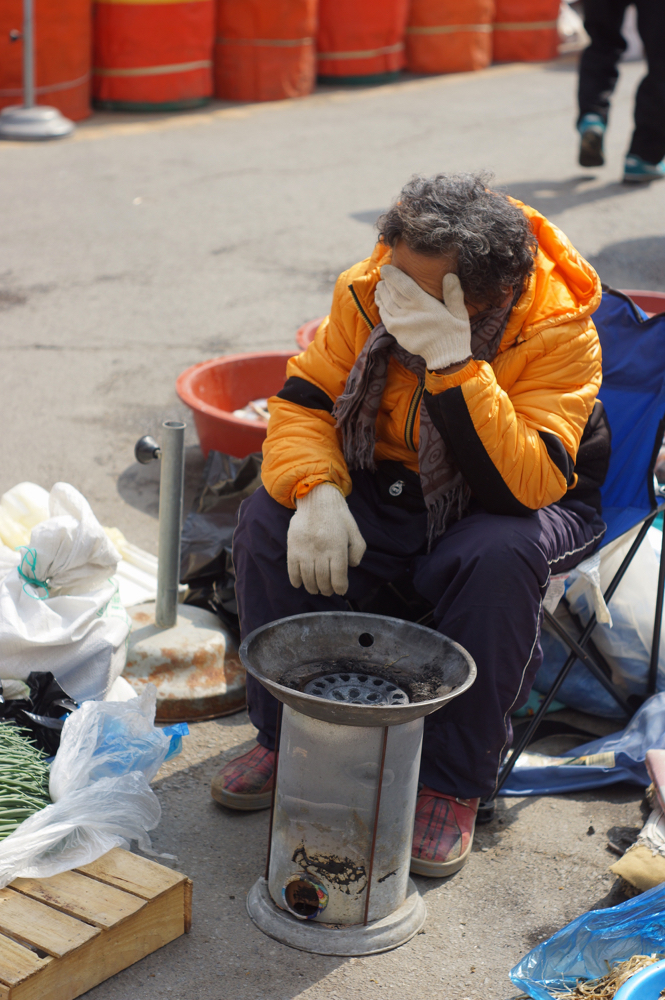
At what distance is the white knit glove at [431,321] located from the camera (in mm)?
2068

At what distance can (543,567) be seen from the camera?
7.04 feet

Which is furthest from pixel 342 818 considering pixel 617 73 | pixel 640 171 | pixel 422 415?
pixel 640 171

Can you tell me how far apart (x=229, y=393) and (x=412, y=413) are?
175 cm

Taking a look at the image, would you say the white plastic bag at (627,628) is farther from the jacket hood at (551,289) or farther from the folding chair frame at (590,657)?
the jacket hood at (551,289)

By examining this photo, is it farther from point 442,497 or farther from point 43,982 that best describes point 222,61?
point 43,982

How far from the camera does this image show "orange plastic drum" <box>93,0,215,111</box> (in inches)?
353

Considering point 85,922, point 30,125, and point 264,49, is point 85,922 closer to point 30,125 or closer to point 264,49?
point 30,125

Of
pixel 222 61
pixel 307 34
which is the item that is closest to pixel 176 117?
pixel 222 61

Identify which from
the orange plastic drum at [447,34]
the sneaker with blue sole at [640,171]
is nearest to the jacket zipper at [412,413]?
the sneaker with blue sole at [640,171]

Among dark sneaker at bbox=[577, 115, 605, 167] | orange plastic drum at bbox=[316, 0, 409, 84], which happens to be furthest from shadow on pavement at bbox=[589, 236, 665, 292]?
orange plastic drum at bbox=[316, 0, 409, 84]

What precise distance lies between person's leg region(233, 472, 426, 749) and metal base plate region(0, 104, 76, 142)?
22.9ft

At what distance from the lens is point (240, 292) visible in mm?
5816

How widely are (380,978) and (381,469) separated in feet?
3.62

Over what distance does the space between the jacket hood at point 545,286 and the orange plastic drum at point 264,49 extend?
8.34 m
